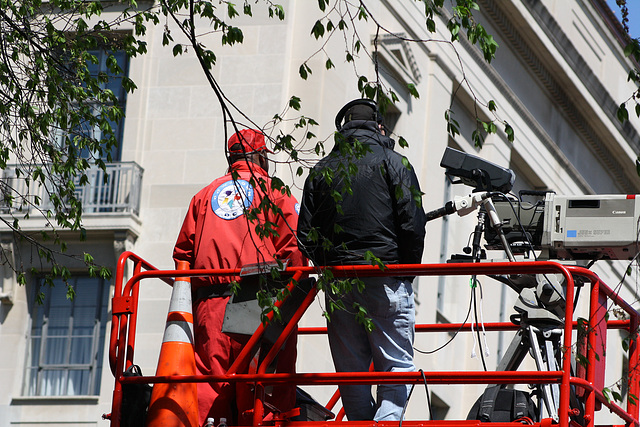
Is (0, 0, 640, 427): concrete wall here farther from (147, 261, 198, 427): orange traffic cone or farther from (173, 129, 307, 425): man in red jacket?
(147, 261, 198, 427): orange traffic cone

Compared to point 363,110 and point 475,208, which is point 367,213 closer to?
point 363,110

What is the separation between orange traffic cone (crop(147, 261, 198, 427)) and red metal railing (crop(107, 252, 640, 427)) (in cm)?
11

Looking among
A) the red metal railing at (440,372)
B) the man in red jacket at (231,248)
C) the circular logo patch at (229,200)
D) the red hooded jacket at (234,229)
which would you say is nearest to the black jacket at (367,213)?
the red metal railing at (440,372)

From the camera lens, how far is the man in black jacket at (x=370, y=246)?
8.23 meters

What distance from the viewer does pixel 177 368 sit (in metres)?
8.65

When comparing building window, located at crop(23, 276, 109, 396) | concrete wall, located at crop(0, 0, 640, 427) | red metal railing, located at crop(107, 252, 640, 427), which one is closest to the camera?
red metal railing, located at crop(107, 252, 640, 427)

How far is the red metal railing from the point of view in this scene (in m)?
7.77

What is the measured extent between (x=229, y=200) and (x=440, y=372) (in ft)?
7.42

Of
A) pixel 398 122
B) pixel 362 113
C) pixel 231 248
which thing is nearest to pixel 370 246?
pixel 362 113

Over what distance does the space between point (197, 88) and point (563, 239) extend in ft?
40.3

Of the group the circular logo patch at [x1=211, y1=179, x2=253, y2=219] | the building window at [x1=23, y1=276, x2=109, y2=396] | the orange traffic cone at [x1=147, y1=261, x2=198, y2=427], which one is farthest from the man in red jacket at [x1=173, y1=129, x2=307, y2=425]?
the building window at [x1=23, y1=276, x2=109, y2=396]

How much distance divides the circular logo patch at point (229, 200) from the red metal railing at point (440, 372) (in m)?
0.68

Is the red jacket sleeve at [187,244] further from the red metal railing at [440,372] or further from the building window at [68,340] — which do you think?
the building window at [68,340]

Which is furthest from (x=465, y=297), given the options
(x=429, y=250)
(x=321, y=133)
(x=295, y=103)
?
(x=295, y=103)
